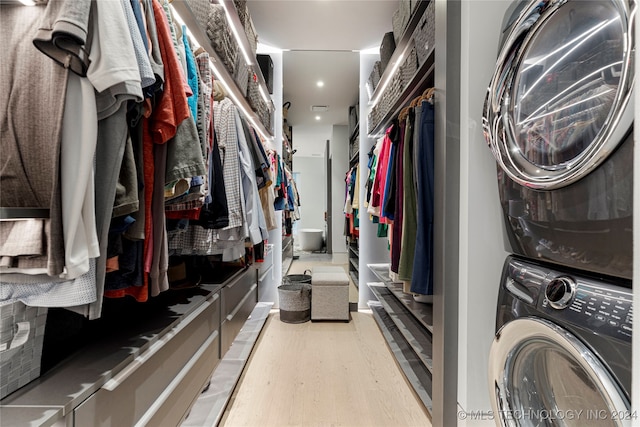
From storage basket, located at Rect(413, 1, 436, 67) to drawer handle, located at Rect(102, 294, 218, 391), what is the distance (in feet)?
5.22

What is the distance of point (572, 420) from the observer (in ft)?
2.31

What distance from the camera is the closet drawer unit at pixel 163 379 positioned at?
0.72 metres

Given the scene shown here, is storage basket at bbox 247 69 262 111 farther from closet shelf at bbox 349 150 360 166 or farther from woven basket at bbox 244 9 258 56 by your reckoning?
closet shelf at bbox 349 150 360 166

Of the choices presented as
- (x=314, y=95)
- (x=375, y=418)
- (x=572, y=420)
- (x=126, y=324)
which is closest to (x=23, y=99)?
(x=126, y=324)

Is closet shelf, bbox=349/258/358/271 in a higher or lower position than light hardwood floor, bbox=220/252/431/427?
higher

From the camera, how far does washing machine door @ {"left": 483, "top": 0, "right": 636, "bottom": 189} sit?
1.86ft

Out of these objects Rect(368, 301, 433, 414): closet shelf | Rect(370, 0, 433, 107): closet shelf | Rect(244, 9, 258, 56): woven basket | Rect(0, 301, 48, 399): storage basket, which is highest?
Rect(244, 9, 258, 56): woven basket

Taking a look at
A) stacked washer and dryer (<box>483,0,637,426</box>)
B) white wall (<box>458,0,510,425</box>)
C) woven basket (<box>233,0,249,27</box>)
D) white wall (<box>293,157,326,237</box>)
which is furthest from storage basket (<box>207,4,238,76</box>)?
white wall (<box>293,157,326,237</box>)

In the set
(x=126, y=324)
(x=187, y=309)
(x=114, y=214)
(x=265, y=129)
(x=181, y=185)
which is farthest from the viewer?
(x=265, y=129)

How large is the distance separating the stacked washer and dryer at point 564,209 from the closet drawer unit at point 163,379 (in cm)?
100

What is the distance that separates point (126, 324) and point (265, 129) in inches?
86.4

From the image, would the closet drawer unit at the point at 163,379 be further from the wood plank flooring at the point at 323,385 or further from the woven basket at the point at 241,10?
the woven basket at the point at 241,10

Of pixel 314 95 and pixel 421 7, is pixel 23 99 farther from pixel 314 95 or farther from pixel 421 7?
pixel 314 95

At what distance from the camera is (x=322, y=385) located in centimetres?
175
